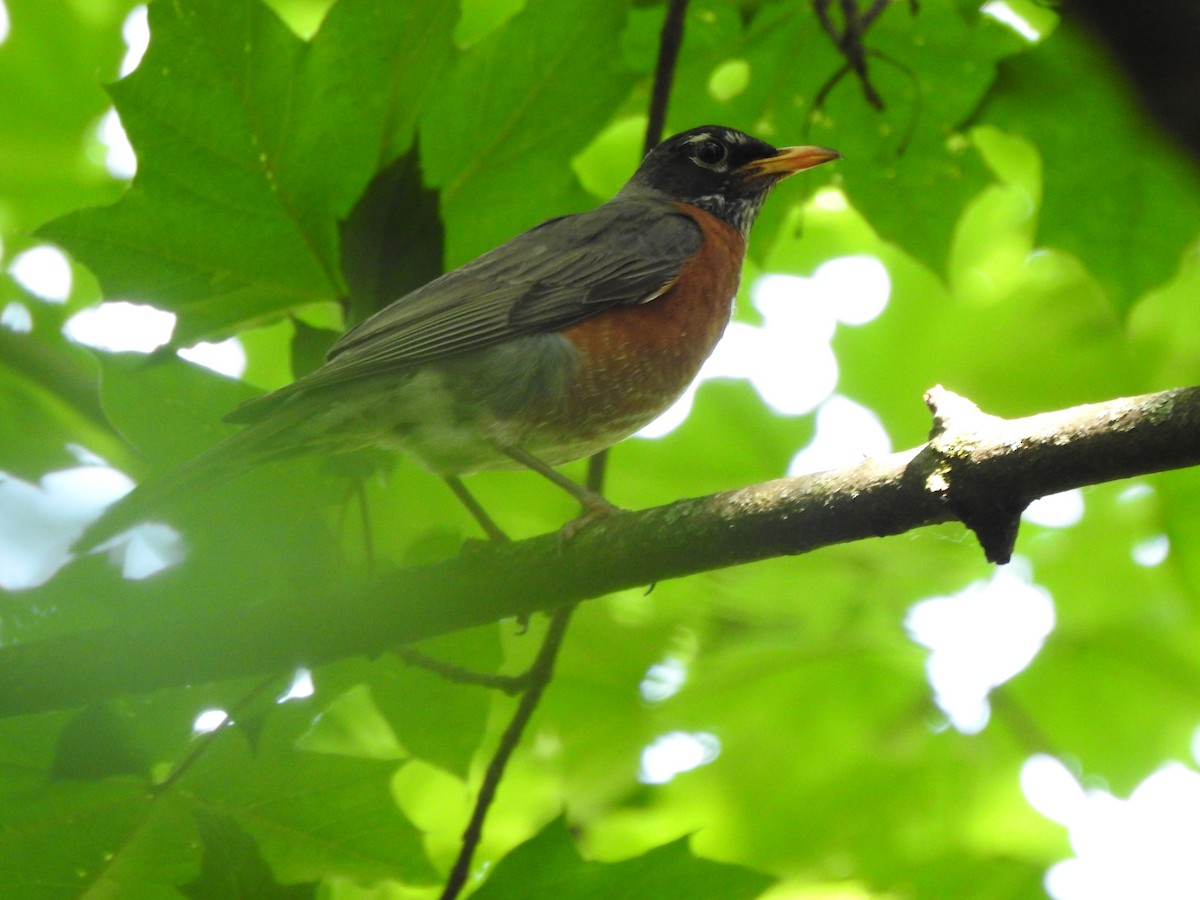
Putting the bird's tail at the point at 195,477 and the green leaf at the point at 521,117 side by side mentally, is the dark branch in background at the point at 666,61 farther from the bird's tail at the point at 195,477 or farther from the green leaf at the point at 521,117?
the bird's tail at the point at 195,477

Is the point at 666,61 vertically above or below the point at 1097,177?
above

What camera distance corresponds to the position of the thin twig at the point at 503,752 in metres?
2.77

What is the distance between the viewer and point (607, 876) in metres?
2.48

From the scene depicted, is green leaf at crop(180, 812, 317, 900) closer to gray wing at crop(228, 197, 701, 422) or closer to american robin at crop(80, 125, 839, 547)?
american robin at crop(80, 125, 839, 547)

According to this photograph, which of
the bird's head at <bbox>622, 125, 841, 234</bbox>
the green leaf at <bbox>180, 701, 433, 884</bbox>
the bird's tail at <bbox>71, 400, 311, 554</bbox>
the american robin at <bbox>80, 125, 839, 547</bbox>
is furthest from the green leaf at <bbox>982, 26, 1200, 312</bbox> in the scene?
the green leaf at <bbox>180, 701, 433, 884</bbox>

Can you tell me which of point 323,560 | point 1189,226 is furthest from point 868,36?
point 323,560

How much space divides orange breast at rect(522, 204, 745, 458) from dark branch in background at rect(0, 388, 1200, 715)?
838 millimetres

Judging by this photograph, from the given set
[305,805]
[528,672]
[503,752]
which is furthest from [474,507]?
[305,805]

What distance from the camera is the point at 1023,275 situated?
4277mm

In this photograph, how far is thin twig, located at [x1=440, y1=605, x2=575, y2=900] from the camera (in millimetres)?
2773

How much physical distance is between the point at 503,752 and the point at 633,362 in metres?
1.13

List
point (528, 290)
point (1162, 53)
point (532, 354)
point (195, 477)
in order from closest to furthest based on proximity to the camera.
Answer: point (1162, 53)
point (195, 477)
point (532, 354)
point (528, 290)

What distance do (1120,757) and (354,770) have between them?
2.62 metres

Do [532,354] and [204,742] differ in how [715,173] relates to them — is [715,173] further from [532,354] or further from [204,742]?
[204,742]
